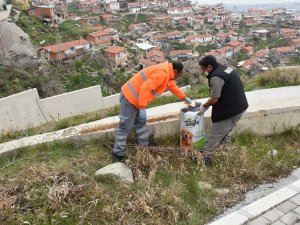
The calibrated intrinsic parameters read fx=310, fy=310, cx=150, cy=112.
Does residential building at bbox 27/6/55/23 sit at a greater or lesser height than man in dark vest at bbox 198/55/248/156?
lesser

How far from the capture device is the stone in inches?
134

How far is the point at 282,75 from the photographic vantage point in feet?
23.3

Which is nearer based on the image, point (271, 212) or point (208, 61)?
point (271, 212)

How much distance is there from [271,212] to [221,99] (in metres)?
1.38

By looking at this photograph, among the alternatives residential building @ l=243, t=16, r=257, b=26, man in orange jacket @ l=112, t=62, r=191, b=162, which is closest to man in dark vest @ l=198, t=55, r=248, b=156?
man in orange jacket @ l=112, t=62, r=191, b=162

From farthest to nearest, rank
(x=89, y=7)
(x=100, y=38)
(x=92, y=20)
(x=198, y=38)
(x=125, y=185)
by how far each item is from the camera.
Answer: (x=89, y=7), (x=92, y=20), (x=198, y=38), (x=100, y=38), (x=125, y=185)

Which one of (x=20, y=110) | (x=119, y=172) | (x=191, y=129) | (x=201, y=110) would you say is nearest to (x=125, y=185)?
(x=119, y=172)

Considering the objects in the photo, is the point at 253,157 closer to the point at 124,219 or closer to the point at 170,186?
the point at 170,186

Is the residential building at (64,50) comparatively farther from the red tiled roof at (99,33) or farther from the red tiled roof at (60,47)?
the red tiled roof at (99,33)

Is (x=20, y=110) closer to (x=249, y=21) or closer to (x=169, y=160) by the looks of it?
(x=169, y=160)

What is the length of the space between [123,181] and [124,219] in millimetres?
665

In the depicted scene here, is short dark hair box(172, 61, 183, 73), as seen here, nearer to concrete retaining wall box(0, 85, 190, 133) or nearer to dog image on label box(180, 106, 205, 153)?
dog image on label box(180, 106, 205, 153)

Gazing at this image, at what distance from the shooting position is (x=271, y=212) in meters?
2.87

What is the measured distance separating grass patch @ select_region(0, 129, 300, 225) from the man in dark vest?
0.22 m
